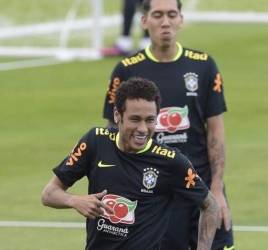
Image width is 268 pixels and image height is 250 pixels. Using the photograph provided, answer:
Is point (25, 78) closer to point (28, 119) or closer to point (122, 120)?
point (28, 119)

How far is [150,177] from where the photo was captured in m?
7.01

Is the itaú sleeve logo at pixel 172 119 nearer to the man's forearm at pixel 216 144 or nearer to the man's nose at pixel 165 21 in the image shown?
the man's forearm at pixel 216 144

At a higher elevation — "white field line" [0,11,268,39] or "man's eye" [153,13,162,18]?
"white field line" [0,11,268,39]


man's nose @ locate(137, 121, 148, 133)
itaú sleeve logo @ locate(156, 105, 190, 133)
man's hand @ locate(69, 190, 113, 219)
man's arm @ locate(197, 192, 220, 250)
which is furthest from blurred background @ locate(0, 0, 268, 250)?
man's nose @ locate(137, 121, 148, 133)

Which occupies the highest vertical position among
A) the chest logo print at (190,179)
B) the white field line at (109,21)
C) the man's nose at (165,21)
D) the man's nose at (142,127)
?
the white field line at (109,21)

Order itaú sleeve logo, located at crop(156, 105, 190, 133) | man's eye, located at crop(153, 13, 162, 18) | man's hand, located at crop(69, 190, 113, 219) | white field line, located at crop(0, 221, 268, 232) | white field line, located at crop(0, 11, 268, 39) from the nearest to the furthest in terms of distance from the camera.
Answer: man's hand, located at crop(69, 190, 113, 219) → itaú sleeve logo, located at crop(156, 105, 190, 133) → man's eye, located at crop(153, 13, 162, 18) → white field line, located at crop(0, 221, 268, 232) → white field line, located at crop(0, 11, 268, 39)

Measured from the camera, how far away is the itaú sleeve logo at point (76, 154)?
23.1 feet

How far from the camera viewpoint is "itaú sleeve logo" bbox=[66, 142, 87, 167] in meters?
7.05

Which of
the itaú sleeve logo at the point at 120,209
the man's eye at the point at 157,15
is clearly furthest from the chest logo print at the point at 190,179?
the man's eye at the point at 157,15

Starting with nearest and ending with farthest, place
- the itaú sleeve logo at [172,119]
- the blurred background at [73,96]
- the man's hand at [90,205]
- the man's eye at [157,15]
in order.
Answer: the man's hand at [90,205] → the itaú sleeve logo at [172,119] → the man's eye at [157,15] → the blurred background at [73,96]

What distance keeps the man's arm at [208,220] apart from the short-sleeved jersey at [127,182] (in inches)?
8.1

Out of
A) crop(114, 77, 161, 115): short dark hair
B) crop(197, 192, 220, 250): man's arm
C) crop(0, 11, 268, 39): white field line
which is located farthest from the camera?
crop(0, 11, 268, 39): white field line

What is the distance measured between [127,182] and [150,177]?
14 cm

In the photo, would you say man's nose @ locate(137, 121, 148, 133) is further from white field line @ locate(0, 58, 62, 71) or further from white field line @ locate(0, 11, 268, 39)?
white field line @ locate(0, 11, 268, 39)
